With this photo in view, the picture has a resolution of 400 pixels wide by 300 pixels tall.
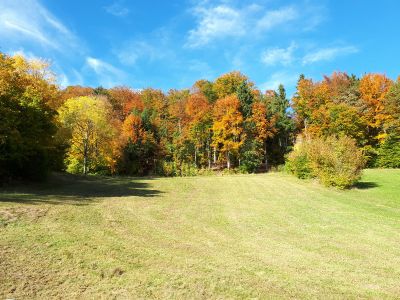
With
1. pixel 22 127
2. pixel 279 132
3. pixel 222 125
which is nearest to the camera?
pixel 22 127

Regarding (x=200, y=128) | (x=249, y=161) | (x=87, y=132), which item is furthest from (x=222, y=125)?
(x=87, y=132)

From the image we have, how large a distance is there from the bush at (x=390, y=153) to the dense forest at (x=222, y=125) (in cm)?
13

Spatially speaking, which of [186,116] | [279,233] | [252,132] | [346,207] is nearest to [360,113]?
[252,132]

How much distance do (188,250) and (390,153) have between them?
4799cm

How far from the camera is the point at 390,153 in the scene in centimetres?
4928

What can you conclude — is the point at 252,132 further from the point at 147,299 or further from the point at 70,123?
the point at 147,299

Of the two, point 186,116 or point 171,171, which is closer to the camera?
point 171,171

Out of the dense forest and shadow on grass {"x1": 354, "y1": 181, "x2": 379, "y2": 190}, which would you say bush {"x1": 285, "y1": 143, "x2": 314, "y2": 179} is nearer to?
shadow on grass {"x1": 354, "y1": 181, "x2": 379, "y2": 190}

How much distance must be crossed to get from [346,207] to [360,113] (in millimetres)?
37152

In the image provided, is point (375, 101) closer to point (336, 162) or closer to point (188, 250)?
point (336, 162)

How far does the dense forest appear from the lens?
39.8 metres

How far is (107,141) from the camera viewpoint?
1609 inches

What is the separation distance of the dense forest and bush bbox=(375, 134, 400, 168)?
0.41 feet

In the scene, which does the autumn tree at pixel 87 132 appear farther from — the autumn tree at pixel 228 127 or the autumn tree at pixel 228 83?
the autumn tree at pixel 228 83
